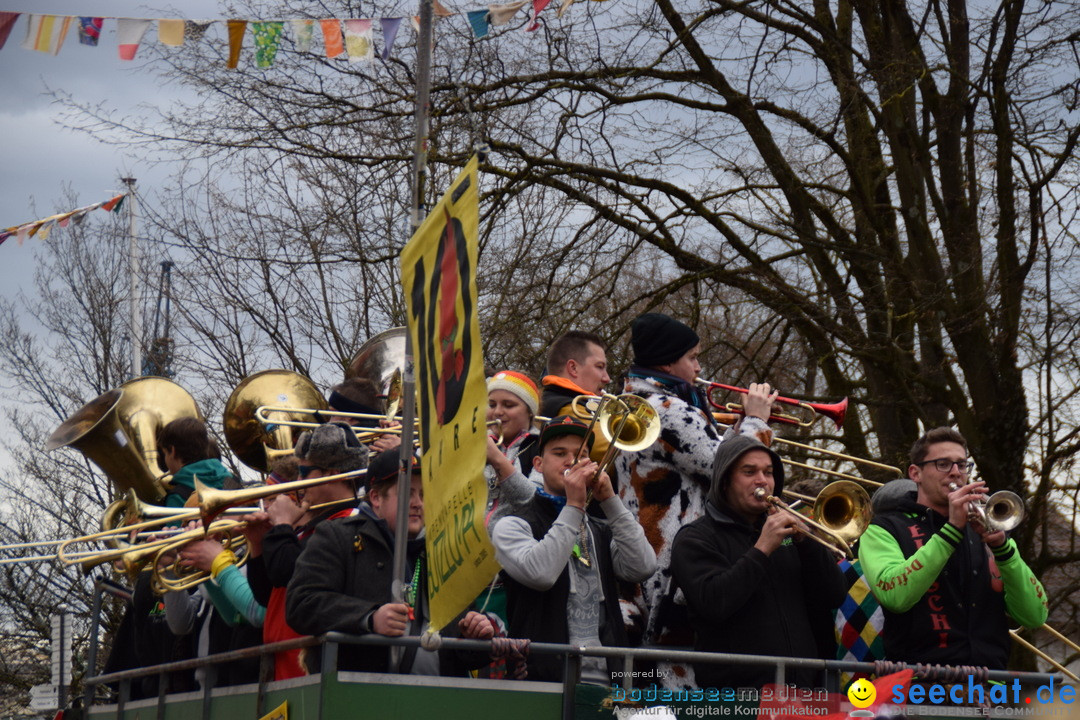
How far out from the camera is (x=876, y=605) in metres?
5.94

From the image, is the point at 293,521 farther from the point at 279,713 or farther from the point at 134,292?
the point at 134,292

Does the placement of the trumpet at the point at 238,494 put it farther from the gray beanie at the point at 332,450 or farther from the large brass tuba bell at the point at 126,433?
the large brass tuba bell at the point at 126,433

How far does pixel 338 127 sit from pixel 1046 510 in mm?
7066

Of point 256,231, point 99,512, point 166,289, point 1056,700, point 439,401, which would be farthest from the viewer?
point 99,512

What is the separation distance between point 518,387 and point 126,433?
3059 millimetres

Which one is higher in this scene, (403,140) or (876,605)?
(403,140)

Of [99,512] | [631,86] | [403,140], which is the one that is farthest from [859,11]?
[99,512]

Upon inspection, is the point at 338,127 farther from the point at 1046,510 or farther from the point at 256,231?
the point at 1046,510

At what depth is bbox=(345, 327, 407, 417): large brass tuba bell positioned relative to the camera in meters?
8.66

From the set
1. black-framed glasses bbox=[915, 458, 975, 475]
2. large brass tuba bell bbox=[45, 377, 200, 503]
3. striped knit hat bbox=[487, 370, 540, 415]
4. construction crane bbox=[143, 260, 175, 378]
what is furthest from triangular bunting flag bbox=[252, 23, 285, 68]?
construction crane bbox=[143, 260, 175, 378]

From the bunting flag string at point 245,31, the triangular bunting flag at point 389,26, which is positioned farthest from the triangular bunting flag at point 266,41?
the triangular bunting flag at point 389,26

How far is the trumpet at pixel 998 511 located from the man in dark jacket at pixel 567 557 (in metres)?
1.25

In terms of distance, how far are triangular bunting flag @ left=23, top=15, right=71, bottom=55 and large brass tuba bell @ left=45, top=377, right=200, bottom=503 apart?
214 cm

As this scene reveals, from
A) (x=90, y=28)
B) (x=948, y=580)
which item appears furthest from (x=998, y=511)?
(x=90, y=28)
